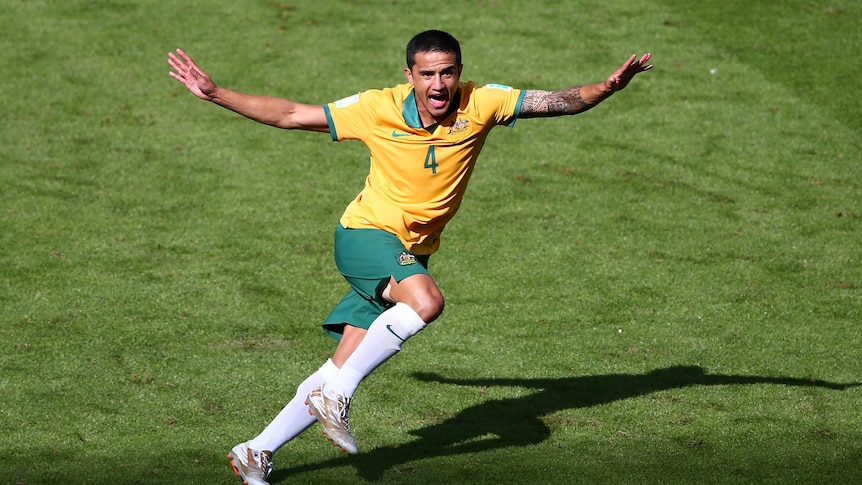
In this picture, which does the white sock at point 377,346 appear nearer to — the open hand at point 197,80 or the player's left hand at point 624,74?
the open hand at point 197,80

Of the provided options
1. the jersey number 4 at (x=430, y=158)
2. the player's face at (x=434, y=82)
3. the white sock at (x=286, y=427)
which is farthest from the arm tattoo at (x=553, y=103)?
the white sock at (x=286, y=427)

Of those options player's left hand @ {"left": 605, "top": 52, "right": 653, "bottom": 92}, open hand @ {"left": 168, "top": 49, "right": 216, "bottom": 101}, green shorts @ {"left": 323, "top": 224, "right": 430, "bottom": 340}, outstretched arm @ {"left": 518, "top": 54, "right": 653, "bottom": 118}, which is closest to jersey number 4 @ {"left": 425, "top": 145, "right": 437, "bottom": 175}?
green shorts @ {"left": 323, "top": 224, "right": 430, "bottom": 340}

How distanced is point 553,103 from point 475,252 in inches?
140

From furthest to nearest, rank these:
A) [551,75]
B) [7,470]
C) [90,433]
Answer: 1. [551,75]
2. [90,433]
3. [7,470]

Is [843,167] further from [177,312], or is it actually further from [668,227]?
[177,312]

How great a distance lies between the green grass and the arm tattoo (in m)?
2.00

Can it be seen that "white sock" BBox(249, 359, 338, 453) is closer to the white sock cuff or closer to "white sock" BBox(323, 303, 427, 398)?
the white sock cuff

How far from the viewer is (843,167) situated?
11.2 metres

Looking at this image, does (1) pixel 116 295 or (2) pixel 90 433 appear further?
(1) pixel 116 295

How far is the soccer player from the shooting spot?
19.8ft

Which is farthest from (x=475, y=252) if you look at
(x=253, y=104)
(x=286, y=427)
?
(x=253, y=104)

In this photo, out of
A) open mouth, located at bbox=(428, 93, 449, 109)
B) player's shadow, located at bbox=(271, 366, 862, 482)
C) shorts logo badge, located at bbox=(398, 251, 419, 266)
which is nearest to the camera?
shorts logo badge, located at bbox=(398, 251, 419, 266)

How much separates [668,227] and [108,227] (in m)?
5.07

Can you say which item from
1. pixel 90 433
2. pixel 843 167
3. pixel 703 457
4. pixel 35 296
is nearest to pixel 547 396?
pixel 703 457
